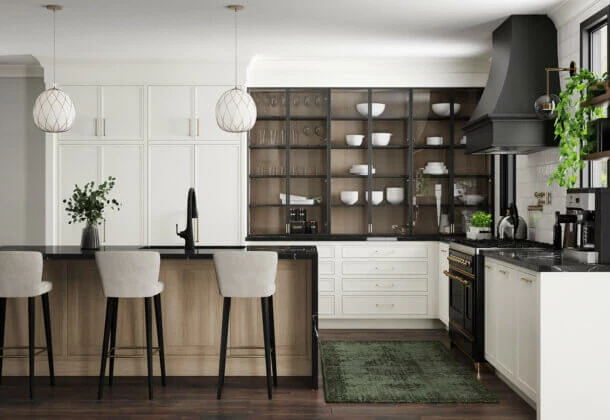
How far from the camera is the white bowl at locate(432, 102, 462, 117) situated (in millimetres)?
7172

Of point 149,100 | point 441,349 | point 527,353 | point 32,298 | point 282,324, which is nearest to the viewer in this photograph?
point 527,353

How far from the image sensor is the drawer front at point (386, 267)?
22.9ft

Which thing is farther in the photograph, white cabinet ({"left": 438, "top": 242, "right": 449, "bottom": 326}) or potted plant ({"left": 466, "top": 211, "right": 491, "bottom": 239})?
white cabinet ({"left": 438, "top": 242, "right": 449, "bottom": 326})

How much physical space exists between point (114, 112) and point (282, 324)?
10.6 feet

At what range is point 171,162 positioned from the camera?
696 centimetres

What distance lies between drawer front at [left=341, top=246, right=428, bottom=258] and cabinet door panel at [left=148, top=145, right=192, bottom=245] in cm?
171

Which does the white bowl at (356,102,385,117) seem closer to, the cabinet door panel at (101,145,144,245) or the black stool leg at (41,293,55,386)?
the cabinet door panel at (101,145,144,245)

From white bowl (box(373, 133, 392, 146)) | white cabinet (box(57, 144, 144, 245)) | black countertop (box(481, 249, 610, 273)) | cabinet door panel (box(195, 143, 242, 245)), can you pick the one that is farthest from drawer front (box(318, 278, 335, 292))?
black countertop (box(481, 249, 610, 273))

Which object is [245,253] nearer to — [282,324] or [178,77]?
[282,324]

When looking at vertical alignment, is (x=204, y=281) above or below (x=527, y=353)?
above

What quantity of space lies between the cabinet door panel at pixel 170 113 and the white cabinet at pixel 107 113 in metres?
0.11

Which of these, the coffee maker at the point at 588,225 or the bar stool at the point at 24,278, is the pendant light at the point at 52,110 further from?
the coffee maker at the point at 588,225

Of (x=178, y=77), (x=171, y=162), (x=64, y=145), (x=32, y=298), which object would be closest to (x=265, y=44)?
(x=178, y=77)

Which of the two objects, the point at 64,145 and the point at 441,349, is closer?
the point at 441,349
